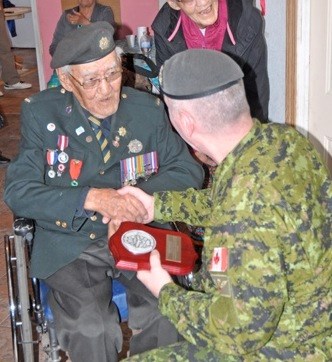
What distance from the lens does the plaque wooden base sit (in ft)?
6.03

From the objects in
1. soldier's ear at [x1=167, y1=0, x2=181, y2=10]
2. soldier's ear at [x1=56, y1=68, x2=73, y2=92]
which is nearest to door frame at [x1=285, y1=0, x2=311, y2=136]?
soldier's ear at [x1=167, y1=0, x2=181, y2=10]

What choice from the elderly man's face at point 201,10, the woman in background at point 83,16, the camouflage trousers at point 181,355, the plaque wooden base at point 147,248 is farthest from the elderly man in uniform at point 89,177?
the woman in background at point 83,16

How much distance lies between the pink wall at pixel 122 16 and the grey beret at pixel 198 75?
5245 mm

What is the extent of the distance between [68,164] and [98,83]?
29cm

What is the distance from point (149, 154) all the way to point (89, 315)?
0.60 meters

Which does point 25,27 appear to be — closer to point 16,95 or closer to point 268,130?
point 16,95

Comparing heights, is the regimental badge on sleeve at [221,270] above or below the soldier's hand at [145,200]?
above

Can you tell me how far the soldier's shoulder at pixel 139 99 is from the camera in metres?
2.38

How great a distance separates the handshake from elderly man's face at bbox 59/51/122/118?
0.98 feet

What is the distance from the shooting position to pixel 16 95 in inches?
303

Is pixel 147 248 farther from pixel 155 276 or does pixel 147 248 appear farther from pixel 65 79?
pixel 65 79

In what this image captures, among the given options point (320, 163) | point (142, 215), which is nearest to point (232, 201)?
point (320, 163)

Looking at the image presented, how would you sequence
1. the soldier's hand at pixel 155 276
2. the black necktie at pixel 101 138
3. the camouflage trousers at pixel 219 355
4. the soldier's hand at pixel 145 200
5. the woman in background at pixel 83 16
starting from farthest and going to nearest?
the woman in background at pixel 83 16, the black necktie at pixel 101 138, the soldier's hand at pixel 145 200, the soldier's hand at pixel 155 276, the camouflage trousers at pixel 219 355

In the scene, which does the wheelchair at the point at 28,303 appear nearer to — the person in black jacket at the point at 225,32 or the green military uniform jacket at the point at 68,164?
the green military uniform jacket at the point at 68,164
